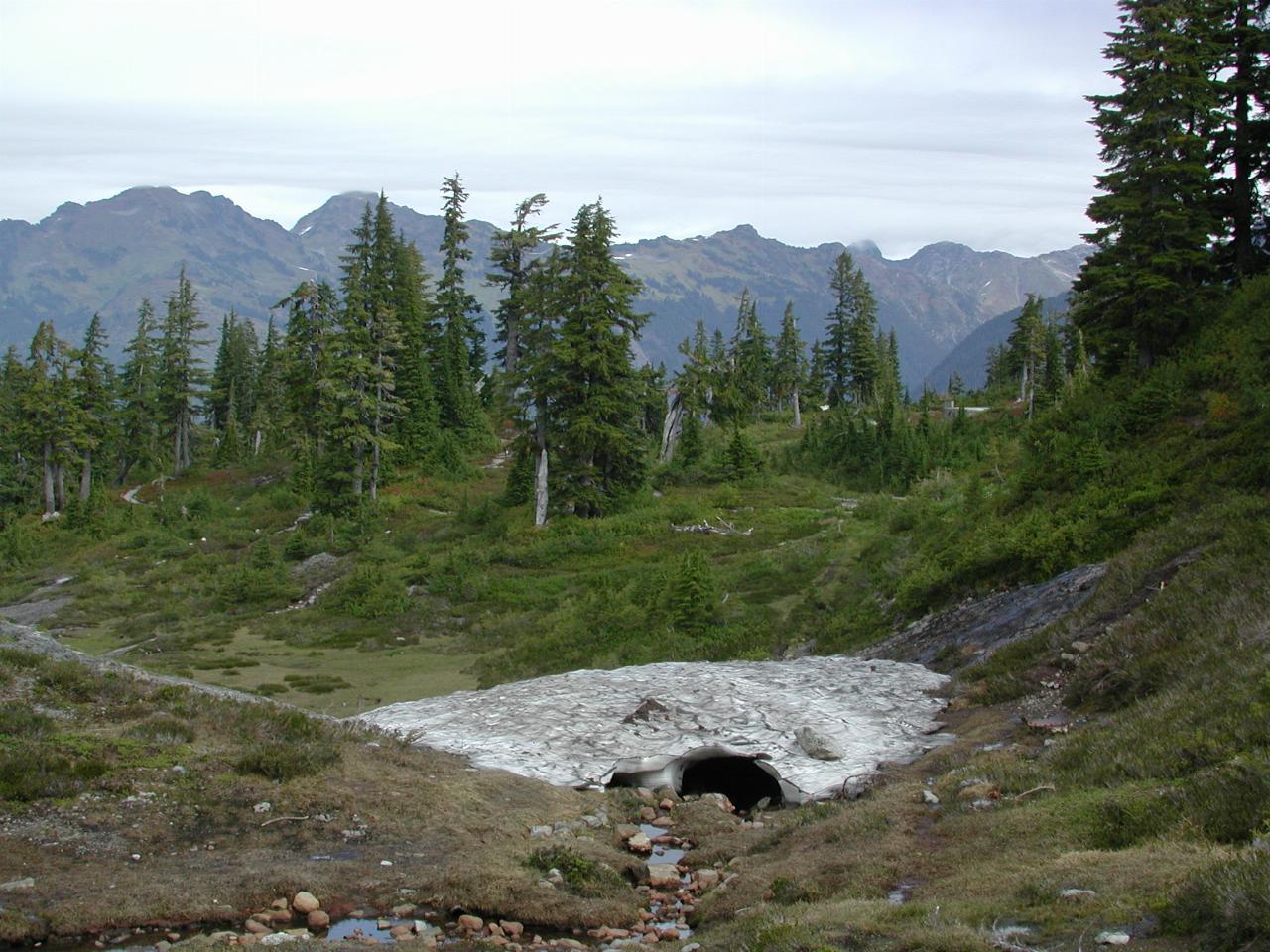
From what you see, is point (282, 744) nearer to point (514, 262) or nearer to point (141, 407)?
point (514, 262)

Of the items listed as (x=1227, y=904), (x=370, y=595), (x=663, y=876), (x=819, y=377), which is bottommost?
(x=370, y=595)

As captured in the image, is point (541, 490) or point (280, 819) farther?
point (541, 490)

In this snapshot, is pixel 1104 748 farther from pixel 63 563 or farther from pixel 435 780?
pixel 63 563

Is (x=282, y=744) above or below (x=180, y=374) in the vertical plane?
below

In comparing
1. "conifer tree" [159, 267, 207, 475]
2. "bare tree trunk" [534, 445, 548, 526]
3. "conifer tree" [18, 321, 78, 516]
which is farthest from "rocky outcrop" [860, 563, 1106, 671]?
"conifer tree" [159, 267, 207, 475]

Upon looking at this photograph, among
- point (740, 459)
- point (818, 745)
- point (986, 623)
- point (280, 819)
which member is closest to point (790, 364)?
point (740, 459)

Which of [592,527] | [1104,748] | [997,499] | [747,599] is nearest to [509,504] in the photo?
[592,527]

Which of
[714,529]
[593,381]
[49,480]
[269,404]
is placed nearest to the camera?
[714,529]

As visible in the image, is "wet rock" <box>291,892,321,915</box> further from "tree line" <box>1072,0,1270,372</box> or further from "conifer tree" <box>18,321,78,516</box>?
"conifer tree" <box>18,321,78,516</box>

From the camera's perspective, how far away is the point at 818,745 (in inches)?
575

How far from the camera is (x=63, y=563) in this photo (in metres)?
49.7

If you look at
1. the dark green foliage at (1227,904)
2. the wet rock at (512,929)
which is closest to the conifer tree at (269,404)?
the wet rock at (512,929)

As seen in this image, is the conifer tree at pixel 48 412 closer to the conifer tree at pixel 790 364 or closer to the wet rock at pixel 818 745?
the conifer tree at pixel 790 364

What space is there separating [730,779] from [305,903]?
8023 millimetres
